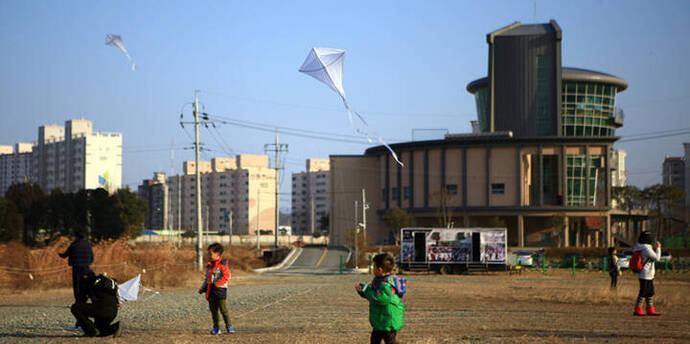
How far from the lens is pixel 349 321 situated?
16.3m

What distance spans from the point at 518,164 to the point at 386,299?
73.6 m

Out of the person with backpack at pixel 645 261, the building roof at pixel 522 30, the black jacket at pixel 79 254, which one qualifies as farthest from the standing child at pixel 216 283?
the building roof at pixel 522 30

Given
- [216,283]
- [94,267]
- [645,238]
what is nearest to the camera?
[216,283]

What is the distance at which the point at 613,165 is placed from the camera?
3590 inches

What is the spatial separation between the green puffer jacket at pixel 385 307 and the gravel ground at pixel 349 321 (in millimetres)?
3092

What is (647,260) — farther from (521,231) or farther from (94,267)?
(521,231)

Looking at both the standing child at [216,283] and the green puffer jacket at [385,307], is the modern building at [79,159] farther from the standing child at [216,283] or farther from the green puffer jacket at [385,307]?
the green puffer jacket at [385,307]

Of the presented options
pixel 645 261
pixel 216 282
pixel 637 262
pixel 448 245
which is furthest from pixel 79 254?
pixel 448 245

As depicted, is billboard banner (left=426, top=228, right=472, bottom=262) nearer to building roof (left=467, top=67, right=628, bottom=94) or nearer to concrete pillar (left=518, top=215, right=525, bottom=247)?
concrete pillar (left=518, top=215, right=525, bottom=247)

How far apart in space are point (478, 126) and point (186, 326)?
89286mm

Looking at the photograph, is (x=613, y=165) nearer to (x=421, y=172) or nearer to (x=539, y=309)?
(x=421, y=172)

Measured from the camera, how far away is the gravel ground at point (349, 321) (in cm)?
1312

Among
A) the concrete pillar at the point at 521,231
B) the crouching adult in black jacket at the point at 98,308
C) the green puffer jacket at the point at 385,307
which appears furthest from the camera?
the concrete pillar at the point at 521,231

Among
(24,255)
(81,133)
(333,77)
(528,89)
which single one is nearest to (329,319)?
(333,77)
